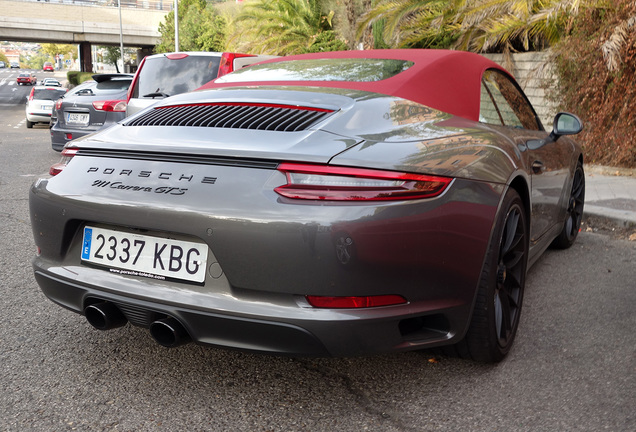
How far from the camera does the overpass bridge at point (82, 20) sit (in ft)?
173

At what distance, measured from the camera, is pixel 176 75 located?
8.04m

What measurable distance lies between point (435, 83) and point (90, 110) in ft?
28.5

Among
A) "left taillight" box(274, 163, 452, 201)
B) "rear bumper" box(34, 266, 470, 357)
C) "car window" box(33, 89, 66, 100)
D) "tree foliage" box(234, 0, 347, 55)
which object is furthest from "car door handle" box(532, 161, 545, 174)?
"car window" box(33, 89, 66, 100)

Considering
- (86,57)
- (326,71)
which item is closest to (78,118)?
(326,71)

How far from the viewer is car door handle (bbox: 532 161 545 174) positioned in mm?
3383

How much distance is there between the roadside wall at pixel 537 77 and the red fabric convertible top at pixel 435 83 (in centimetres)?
819

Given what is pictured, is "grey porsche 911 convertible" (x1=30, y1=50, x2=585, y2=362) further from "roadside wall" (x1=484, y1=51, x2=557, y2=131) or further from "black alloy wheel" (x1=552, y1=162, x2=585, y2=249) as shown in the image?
"roadside wall" (x1=484, y1=51, x2=557, y2=131)

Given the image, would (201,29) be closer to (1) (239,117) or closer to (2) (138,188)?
(1) (239,117)

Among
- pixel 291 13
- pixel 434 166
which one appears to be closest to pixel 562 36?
pixel 434 166

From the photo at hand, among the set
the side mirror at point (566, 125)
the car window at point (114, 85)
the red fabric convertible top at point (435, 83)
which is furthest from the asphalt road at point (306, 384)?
the car window at point (114, 85)

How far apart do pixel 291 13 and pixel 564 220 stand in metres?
20.3

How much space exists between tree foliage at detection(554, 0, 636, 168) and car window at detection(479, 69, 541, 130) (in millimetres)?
5909

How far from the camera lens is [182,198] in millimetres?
2289

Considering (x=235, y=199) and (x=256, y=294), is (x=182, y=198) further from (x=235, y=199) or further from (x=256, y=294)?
(x=256, y=294)
